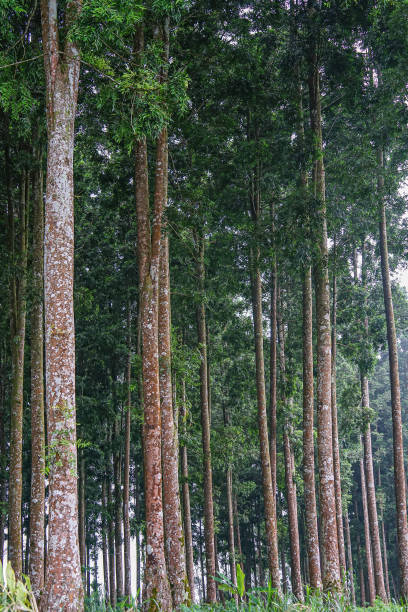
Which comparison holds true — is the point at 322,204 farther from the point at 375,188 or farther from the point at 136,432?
the point at 136,432

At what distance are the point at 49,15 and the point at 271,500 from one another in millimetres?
11148

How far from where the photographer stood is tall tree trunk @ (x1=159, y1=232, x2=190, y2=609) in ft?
27.8

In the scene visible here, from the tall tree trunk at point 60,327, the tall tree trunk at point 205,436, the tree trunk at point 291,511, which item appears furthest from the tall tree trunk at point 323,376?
the tree trunk at point 291,511

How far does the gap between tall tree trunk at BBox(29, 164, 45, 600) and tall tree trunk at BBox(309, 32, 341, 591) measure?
5.41 m

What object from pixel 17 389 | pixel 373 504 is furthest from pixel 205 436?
pixel 373 504

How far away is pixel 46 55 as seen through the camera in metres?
6.75

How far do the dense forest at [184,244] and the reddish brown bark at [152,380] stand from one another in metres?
0.03

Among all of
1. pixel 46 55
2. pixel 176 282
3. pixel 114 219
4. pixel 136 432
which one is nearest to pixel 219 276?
pixel 176 282

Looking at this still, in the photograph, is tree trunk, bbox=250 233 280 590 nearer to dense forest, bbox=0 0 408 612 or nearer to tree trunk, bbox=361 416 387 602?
dense forest, bbox=0 0 408 612

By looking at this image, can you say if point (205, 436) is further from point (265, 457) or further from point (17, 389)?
point (17, 389)

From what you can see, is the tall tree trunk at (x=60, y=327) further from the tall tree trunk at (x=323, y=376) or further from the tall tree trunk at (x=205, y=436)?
the tall tree trunk at (x=205, y=436)

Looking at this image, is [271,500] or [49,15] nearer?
[49,15]

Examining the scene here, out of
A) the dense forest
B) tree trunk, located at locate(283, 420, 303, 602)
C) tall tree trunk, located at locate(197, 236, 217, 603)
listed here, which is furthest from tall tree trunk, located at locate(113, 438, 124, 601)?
tree trunk, located at locate(283, 420, 303, 602)

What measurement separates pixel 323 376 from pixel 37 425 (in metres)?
5.92
